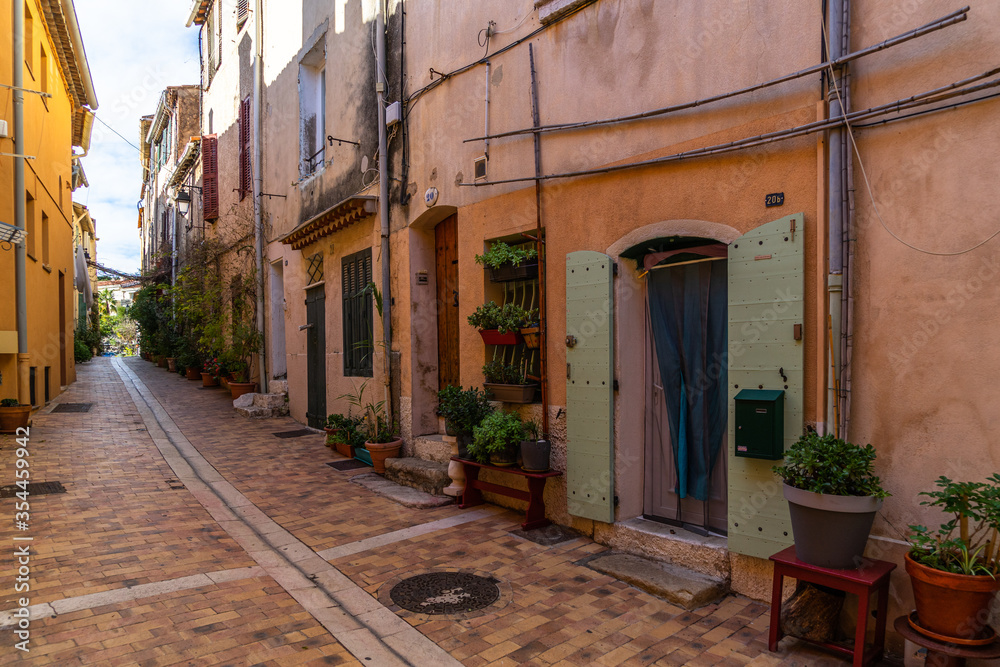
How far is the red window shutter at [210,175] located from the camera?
15344 mm

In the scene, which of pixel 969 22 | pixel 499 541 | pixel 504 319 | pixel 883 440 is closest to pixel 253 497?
pixel 499 541

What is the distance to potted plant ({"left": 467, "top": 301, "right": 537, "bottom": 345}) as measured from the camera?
5524 millimetres

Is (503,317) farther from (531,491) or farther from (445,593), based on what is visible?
(445,593)

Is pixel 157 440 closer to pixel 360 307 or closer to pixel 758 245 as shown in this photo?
pixel 360 307

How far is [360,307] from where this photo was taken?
853 cm

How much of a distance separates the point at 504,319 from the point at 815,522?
3.12 m

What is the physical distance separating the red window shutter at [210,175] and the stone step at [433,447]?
36.1 ft

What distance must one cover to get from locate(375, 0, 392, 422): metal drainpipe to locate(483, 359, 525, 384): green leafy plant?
7.07 feet

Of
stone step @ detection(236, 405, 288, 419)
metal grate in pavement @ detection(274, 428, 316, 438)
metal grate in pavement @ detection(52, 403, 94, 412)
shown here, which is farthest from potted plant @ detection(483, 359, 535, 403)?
metal grate in pavement @ detection(52, 403, 94, 412)

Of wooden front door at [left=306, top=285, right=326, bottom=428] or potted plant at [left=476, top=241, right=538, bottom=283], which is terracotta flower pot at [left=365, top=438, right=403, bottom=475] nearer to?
potted plant at [left=476, top=241, right=538, bottom=283]

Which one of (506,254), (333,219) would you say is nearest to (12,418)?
(333,219)

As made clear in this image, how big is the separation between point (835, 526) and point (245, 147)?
1316 cm

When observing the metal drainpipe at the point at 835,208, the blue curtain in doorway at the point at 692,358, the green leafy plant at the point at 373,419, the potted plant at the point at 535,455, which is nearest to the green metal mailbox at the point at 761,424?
the metal drainpipe at the point at 835,208

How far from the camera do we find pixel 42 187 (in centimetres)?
1037
